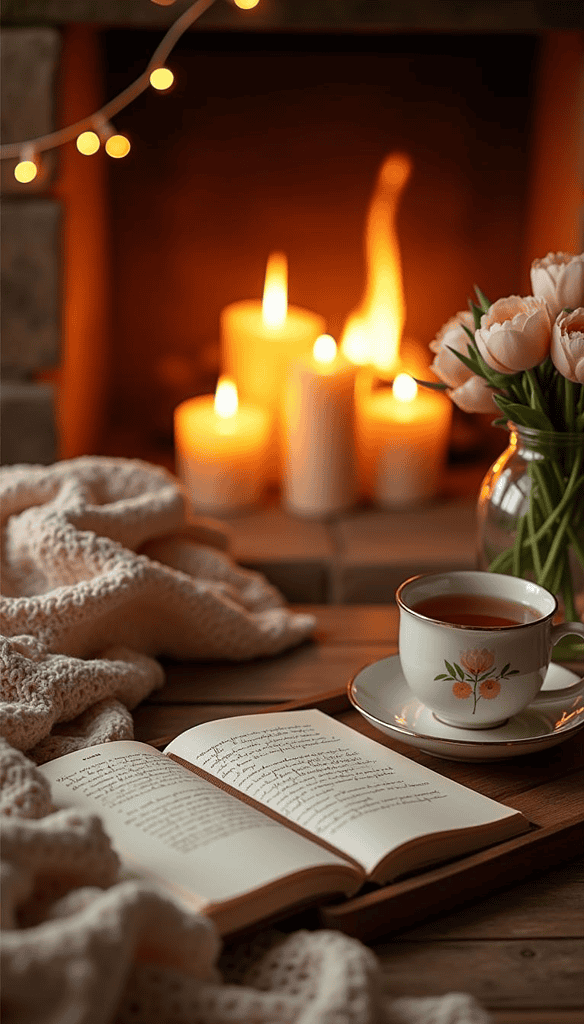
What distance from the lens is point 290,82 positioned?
5.59 feet

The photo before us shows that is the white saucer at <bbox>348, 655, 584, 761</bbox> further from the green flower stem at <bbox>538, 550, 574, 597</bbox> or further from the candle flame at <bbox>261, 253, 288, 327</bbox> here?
the candle flame at <bbox>261, 253, 288, 327</bbox>

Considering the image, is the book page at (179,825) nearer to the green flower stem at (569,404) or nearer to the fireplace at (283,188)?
the green flower stem at (569,404)

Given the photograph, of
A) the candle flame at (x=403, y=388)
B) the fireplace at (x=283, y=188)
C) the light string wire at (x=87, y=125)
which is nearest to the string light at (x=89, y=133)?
the light string wire at (x=87, y=125)

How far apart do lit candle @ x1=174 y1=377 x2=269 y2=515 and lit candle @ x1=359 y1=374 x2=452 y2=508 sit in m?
0.15

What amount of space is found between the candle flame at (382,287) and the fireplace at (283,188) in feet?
0.08

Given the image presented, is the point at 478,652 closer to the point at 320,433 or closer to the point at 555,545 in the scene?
the point at 555,545

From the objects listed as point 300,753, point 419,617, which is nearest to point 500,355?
point 419,617

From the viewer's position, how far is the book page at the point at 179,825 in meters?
0.64

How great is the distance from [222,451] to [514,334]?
2.46 feet

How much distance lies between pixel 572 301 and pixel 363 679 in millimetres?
322

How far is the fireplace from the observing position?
1.67 metres

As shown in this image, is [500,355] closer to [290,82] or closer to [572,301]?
[572,301]

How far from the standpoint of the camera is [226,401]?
61.3 inches

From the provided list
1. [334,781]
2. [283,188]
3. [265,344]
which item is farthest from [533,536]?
[283,188]
